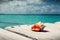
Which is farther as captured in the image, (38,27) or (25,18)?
(25,18)

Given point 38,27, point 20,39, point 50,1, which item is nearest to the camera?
point 20,39

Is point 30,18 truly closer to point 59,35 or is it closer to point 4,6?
point 4,6

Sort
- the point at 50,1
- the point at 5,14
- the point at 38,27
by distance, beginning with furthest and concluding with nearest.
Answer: the point at 5,14 → the point at 50,1 → the point at 38,27

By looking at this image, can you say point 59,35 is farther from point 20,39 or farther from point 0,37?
point 0,37

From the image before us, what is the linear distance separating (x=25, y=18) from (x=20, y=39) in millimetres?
4886

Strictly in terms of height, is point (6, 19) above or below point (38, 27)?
above

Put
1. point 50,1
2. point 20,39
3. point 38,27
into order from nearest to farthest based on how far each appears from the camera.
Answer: point 20,39 < point 38,27 < point 50,1

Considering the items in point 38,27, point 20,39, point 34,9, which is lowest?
point 20,39

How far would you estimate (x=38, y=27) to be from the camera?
207cm

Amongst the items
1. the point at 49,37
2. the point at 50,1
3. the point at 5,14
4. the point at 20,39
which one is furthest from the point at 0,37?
the point at 5,14

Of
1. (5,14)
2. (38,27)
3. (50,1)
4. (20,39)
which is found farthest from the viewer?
(5,14)

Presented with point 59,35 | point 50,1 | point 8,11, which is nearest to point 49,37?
point 59,35

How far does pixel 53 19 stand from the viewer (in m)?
6.43

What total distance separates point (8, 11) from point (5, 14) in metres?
0.34
